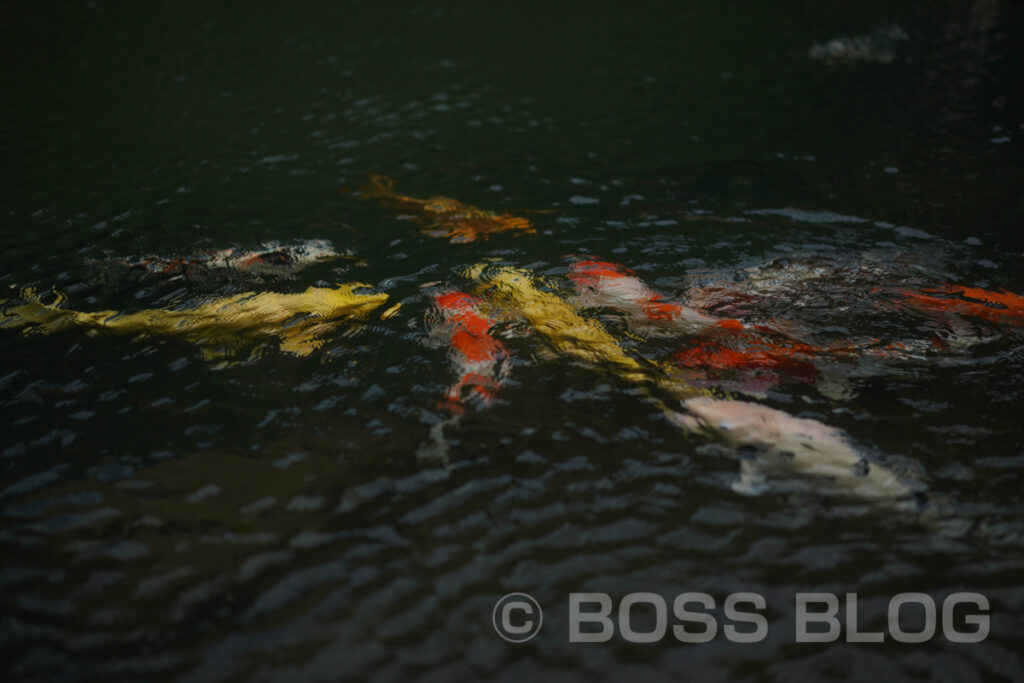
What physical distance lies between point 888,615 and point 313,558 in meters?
3.83

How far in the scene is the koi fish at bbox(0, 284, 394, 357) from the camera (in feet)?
23.7

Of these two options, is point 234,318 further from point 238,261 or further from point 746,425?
point 746,425

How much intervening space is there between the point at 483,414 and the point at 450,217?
4839 mm

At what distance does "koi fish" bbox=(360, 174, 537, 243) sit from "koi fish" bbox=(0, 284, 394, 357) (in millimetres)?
2105

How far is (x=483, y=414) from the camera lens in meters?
6.05

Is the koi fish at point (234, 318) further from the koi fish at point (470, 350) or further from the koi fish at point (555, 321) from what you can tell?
the koi fish at point (555, 321)

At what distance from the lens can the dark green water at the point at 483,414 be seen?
4.28 metres

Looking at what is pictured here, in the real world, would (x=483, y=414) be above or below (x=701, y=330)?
below

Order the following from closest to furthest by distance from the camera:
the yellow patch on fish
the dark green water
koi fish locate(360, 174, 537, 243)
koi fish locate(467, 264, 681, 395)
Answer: the dark green water
the yellow patch on fish
koi fish locate(467, 264, 681, 395)
koi fish locate(360, 174, 537, 243)

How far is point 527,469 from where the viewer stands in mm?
5480

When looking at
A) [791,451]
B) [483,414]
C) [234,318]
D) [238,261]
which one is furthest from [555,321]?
[238,261]

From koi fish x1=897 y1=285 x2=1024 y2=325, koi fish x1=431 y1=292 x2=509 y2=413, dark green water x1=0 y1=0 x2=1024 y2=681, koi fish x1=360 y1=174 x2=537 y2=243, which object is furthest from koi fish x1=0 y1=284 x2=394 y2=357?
koi fish x1=897 y1=285 x2=1024 y2=325

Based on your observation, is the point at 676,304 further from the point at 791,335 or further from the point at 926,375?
the point at 926,375

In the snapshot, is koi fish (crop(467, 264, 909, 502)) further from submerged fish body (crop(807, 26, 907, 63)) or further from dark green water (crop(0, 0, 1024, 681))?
submerged fish body (crop(807, 26, 907, 63))
